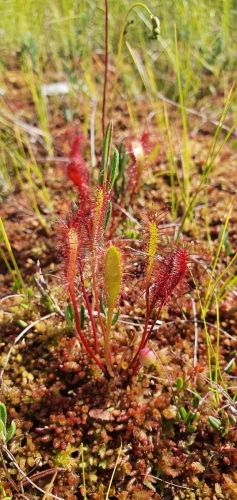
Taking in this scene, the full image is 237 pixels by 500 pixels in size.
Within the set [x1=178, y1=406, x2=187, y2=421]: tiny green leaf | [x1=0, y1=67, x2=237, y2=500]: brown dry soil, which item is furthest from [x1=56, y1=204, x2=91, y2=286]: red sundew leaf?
[x1=178, y1=406, x2=187, y2=421]: tiny green leaf

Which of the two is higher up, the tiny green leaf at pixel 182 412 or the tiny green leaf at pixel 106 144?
the tiny green leaf at pixel 106 144

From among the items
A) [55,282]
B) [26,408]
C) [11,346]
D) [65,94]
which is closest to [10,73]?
[65,94]

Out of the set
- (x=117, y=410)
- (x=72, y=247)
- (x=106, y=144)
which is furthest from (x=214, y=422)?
(x=106, y=144)

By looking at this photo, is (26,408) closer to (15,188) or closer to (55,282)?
(55,282)

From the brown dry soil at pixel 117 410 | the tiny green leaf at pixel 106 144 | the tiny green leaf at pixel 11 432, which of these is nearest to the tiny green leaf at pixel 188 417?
the brown dry soil at pixel 117 410

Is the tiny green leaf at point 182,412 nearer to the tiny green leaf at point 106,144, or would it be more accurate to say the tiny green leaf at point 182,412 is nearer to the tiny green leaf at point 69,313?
the tiny green leaf at point 69,313

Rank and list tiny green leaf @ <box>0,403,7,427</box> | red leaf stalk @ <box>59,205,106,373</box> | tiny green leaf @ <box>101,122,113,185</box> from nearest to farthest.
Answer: red leaf stalk @ <box>59,205,106,373</box> < tiny green leaf @ <box>0,403,7,427</box> < tiny green leaf @ <box>101,122,113,185</box>

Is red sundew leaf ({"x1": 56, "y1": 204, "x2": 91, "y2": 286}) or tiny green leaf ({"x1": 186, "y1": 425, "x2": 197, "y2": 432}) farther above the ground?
red sundew leaf ({"x1": 56, "y1": 204, "x2": 91, "y2": 286})

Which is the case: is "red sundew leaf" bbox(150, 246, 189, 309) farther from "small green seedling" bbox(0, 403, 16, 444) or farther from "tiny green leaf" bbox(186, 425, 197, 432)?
"small green seedling" bbox(0, 403, 16, 444)

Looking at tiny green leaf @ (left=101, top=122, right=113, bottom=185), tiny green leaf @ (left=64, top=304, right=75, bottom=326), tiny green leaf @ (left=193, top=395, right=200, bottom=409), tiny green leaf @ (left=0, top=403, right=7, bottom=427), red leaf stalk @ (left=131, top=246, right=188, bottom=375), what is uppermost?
tiny green leaf @ (left=101, top=122, right=113, bottom=185)

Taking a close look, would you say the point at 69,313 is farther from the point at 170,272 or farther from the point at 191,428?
the point at 191,428

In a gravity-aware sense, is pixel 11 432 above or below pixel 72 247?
below

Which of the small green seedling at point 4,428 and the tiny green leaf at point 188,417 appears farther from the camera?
the tiny green leaf at point 188,417
